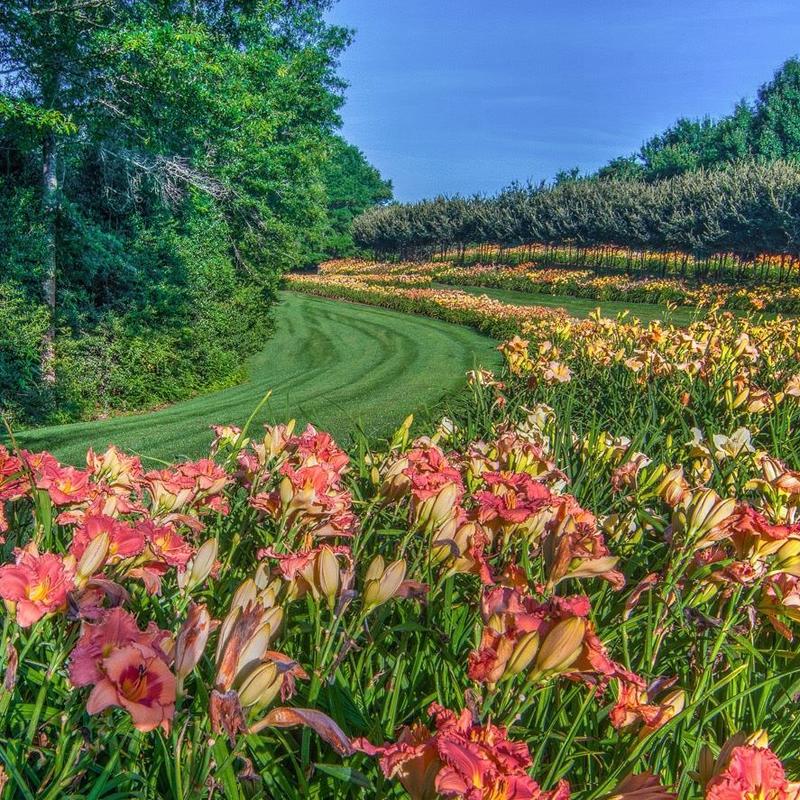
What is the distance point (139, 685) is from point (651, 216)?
33441 mm

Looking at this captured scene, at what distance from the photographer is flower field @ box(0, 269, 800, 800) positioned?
0.81m

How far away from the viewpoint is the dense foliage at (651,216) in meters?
27.9

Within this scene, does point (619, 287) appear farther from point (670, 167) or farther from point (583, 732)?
point (670, 167)

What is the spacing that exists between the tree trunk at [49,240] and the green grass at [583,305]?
13.1m

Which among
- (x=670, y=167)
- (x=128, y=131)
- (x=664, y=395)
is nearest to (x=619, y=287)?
(x=128, y=131)

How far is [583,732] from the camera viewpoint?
1.17 m

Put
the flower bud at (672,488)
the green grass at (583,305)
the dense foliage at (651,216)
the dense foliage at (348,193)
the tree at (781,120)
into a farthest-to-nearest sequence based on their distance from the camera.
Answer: the dense foliage at (348,193)
the tree at (781,120)
the dense foliage at (651,216)
the green grass at (583,305)
the flower bud at (672,488)

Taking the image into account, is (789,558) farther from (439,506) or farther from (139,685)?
(139,685)

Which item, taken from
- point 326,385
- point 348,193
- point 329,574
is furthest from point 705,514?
point 348,193

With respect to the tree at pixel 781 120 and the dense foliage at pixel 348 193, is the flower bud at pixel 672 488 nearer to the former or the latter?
the dense foliage at pixel 348 193

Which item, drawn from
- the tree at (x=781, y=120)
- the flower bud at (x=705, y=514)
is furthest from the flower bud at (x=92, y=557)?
the tree at (x=781, y=120)

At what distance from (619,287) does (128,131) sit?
2057 centimetres

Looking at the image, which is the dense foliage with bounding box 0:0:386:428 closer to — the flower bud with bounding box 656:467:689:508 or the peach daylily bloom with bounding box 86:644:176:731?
the flower bud with bounding box 656:467:689:508

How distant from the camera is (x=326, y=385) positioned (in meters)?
12.2
